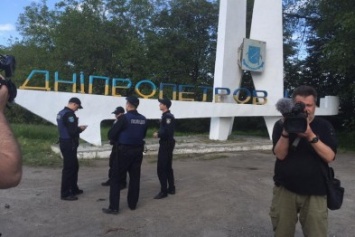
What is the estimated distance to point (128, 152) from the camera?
6082 millimetres

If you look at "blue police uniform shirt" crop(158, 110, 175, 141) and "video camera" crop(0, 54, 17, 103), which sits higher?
"video camera" crop(0, 54, 17, 103)

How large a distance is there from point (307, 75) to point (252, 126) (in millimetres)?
4391

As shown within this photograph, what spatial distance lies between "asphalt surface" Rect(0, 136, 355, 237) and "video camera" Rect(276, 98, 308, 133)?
8.02ft

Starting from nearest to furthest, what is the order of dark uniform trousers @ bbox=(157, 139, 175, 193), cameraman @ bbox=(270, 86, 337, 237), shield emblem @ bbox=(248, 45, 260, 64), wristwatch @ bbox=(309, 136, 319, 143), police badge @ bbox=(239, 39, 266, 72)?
wristwatch @ bbox=(309, 136, 319, 143)
cameraman @ bbox=(270, 86, 337, 237)
dark uniform trousers @ bbox=(157, 139, 175, 193)
police badge @ bbox=(239, 39, 266, 72)
shield emblem @ bbox=(248, 45, 260, 64)

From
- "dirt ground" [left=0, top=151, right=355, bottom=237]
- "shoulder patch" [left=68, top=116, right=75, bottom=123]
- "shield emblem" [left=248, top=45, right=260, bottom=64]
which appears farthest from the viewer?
"shield emblem" [left=248, top=45, right=260, bottom=64]

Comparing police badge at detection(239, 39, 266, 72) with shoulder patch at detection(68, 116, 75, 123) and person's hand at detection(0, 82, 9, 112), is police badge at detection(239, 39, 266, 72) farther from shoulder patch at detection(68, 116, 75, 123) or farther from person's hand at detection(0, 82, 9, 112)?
person's hand at detection(0, 82, 9, 112)

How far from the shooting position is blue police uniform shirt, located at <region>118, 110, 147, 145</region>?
6.08 meters

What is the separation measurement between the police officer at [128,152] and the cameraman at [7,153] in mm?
4277

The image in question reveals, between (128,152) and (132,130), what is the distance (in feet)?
1.10

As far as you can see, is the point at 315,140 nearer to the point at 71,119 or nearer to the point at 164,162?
the point at 164,162

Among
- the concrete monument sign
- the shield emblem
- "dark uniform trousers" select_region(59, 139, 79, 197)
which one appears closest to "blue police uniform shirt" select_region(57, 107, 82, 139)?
"dark uniform trousers" select_region(59, 139, 79, 197)

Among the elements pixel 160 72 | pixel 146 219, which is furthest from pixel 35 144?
pixel 160 72

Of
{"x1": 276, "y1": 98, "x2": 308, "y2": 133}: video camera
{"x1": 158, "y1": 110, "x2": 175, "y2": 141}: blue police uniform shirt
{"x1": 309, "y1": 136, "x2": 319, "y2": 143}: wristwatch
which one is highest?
{"x1": 276, "y1": 98, "x2": 308, "y2": 133}: video camera

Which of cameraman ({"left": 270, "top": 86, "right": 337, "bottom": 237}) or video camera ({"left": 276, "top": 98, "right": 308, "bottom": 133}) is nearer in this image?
video camera ({"left": 276, "top": 98, "right": 308, "bottom": 133})
